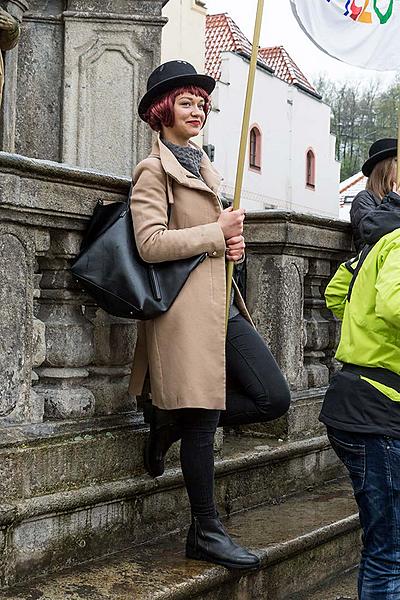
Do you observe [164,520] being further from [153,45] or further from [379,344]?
[153,45]

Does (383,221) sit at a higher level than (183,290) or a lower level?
higher

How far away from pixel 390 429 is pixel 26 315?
4.41 ft

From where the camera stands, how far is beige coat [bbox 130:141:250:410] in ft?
11.8

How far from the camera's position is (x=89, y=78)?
651cm

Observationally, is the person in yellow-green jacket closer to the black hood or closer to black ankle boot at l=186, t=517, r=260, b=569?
the black hood

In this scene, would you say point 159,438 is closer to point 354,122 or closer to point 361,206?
point 361,206

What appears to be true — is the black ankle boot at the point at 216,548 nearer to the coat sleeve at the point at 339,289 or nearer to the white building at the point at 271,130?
the coat sleeve at the point at 339,289

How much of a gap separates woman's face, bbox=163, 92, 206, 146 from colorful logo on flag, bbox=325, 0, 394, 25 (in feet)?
4.99

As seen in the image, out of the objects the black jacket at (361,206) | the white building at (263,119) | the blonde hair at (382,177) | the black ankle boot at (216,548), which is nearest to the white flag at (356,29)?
the blonde hair at (382,177)

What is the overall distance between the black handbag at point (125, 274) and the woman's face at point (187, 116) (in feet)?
1.28

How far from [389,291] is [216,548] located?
1.25m

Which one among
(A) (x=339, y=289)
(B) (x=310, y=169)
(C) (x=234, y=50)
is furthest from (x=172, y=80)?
(B) (x=310, y=169)

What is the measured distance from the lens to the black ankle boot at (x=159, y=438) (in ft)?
12.8

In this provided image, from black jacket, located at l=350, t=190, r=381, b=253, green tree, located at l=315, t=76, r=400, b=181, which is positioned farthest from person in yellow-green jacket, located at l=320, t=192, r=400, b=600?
green tree, located at l=315, t=76, r=400, b=181
